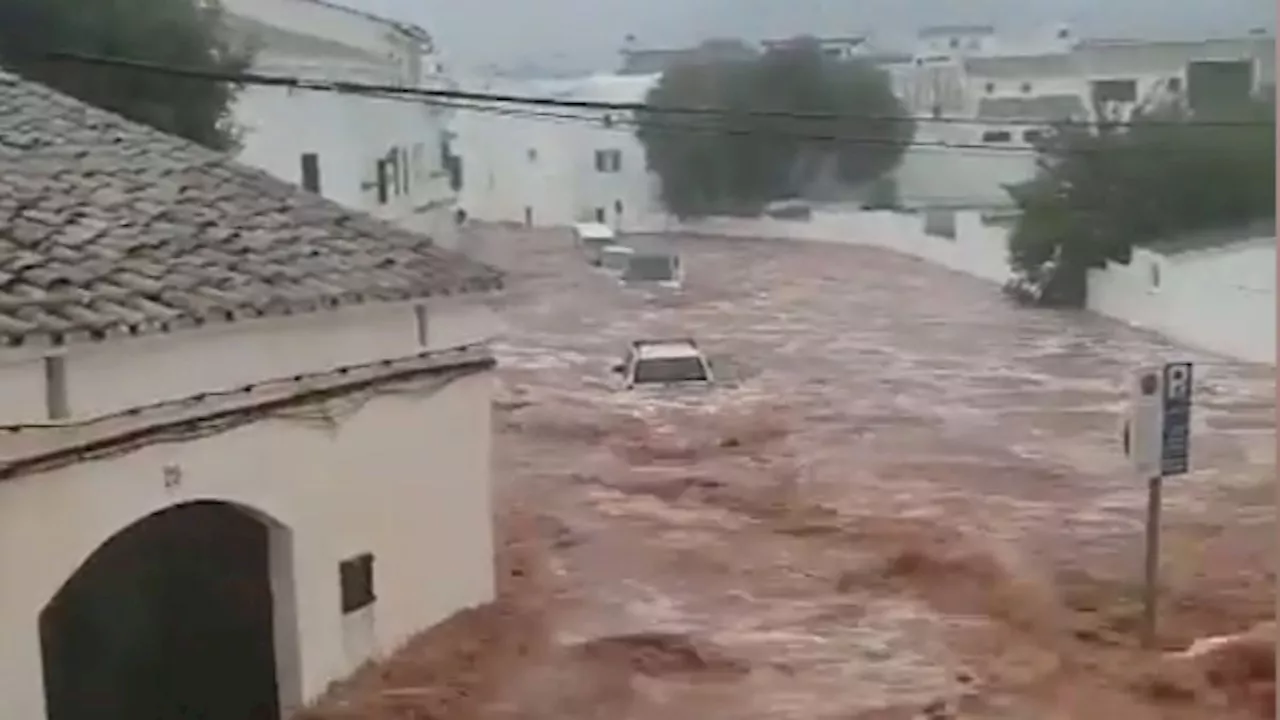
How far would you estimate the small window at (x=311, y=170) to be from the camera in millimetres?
3219

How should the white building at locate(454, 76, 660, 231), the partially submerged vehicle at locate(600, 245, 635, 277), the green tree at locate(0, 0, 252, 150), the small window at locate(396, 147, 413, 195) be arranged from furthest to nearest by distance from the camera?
the partially submerged vehicle at locate(600, 245, 635, 277)
the white building at locate(454, 76, 660, 231)
the small window at locate(396, 147, 413, 195)
the green tree at locate(0, 0, 252, 150)

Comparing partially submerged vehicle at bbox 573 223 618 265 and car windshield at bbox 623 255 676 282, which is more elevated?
partially submerged vehicle at bbox 573 223 618 265

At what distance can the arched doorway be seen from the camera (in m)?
2.86

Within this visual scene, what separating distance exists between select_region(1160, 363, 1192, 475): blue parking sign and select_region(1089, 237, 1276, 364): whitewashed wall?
0.32 meters

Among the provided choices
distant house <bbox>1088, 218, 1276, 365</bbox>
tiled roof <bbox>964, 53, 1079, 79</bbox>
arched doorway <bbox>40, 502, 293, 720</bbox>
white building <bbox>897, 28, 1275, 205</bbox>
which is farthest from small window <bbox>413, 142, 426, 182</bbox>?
distant house <bbox>1088, 218, 1276, 365</bbox>

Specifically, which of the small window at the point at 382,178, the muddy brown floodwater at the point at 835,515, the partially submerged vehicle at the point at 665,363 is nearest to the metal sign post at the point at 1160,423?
the muddy brown floodwater at the point at 835,515

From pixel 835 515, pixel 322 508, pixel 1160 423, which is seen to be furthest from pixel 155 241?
pixel 1160 423

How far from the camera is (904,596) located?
3229 millimetres

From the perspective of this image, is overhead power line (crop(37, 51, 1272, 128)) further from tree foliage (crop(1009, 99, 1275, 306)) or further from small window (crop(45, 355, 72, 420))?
small window (crop(45, 355, 72, 420))

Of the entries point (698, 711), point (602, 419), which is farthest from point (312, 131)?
point (698, 711)

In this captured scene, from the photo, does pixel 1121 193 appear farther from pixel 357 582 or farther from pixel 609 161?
pixel 357 582

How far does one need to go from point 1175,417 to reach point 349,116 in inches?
60.4

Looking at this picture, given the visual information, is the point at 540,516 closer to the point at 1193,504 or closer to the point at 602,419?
the point at 602,419

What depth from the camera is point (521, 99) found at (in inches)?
134
